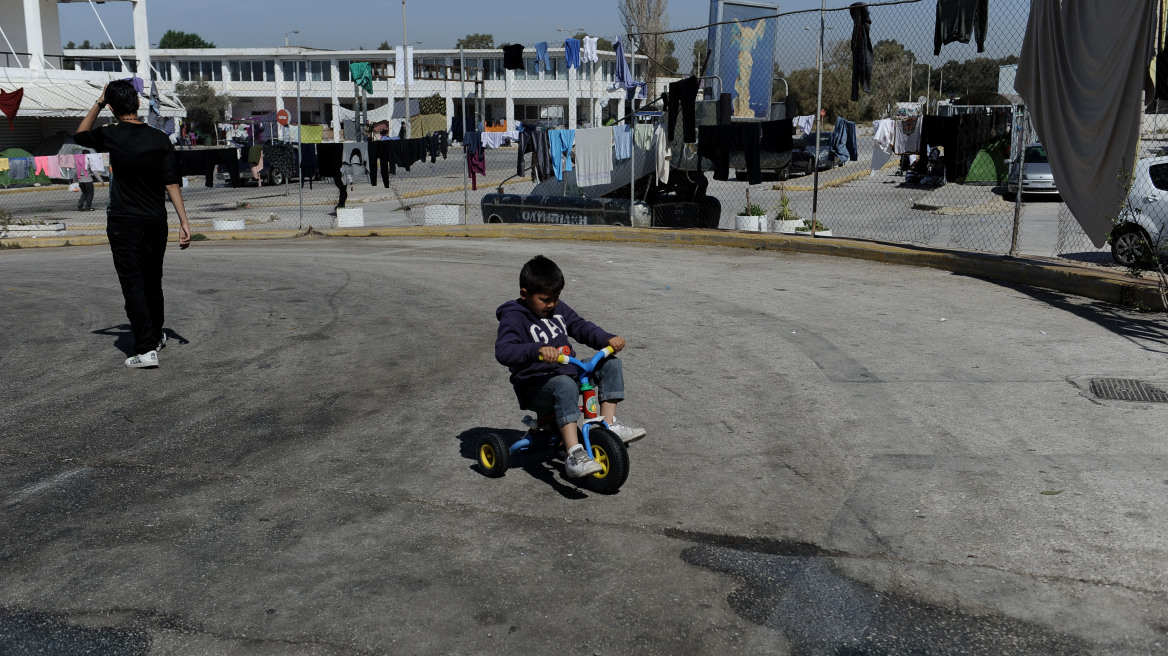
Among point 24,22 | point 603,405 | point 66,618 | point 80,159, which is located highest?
point 24,22

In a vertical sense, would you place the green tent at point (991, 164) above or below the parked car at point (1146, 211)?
above

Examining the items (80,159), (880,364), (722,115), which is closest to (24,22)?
(80,159)

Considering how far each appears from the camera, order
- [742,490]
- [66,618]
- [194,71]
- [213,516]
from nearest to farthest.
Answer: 1. [66,618]
2. [213,516]
3. [742,490]
4. [194,71]

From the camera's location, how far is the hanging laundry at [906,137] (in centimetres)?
2412

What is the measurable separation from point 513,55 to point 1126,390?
52.6 feet

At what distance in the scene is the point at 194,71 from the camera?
93.4m

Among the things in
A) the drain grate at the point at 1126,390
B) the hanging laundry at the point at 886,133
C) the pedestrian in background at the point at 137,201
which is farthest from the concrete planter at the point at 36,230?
the drain grate at the point at 1126,390

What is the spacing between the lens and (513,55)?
815 inches

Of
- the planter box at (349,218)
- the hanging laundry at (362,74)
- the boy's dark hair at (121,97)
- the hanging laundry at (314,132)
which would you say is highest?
the hanging laundry at (362,74)

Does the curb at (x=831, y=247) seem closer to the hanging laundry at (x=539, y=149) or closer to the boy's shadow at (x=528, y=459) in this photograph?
the hanging laundry at (x=539, y=149)

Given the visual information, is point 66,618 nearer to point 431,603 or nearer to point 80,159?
point 431,603

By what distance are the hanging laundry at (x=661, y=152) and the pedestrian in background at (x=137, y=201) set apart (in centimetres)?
1040

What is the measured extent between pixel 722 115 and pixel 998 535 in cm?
1259

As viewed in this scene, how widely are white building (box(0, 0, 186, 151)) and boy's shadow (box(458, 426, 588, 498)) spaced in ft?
136
